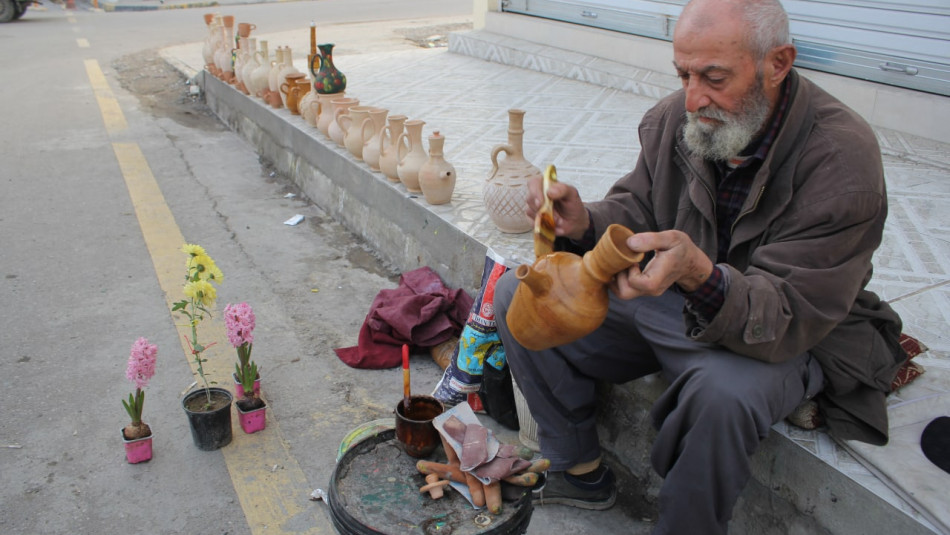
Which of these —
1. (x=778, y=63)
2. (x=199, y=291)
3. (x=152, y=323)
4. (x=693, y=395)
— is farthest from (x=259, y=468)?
(x=778, y=63)

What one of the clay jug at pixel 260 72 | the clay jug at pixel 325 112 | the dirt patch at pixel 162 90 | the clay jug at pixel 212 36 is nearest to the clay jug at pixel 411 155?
the clay jug at pixel 325 112

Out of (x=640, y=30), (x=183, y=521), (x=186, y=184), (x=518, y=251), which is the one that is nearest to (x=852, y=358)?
(x=518, y=251)

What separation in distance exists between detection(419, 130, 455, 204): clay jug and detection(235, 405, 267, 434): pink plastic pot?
5.11ft

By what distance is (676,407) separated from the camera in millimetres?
2145

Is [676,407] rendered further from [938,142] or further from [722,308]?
[938,142]

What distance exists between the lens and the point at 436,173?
4156 millimetres

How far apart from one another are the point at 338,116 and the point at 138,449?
115 inches

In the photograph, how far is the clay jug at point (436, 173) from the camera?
4.12 m

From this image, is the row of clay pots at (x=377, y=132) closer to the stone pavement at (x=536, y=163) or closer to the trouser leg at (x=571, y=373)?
the stone pavement at (x=536, y=163)

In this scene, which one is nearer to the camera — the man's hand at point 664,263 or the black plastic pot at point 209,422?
the man's hand at point 664,263

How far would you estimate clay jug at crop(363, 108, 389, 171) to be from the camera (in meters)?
4.80

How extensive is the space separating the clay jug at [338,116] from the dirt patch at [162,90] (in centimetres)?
301

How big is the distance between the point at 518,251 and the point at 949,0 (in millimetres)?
3502

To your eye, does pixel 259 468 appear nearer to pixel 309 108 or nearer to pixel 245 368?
pixel 245 368
